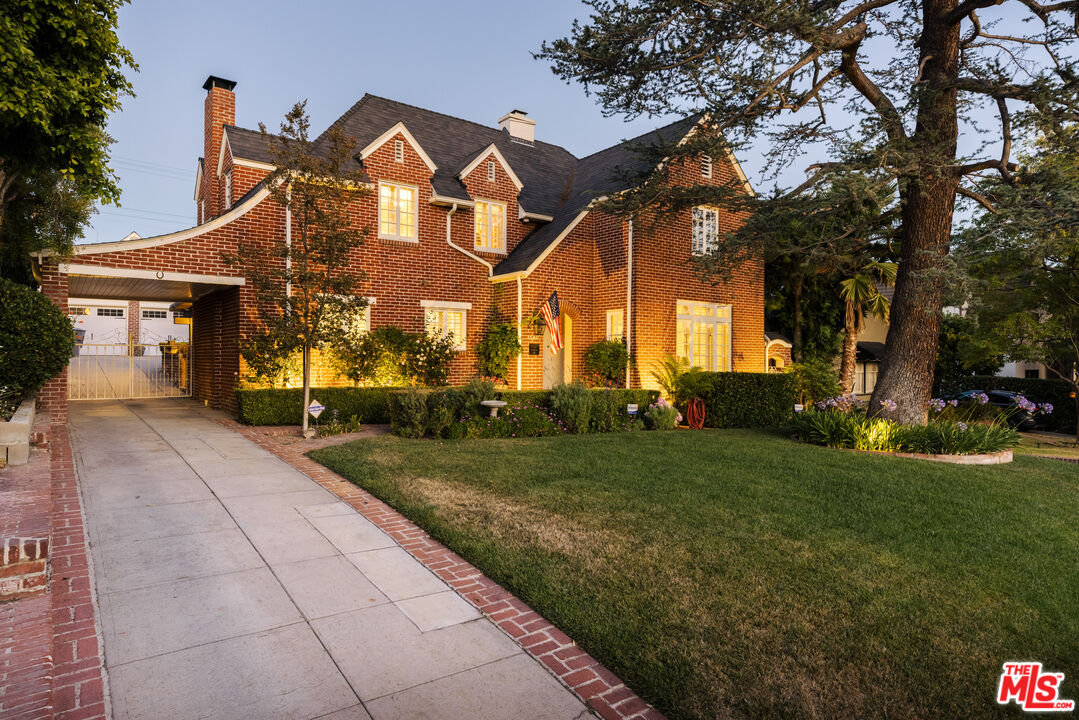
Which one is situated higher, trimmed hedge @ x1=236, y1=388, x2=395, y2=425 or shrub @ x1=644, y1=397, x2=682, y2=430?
trimmed hedge @ x1=236, y1=388, x2=395, y2=425

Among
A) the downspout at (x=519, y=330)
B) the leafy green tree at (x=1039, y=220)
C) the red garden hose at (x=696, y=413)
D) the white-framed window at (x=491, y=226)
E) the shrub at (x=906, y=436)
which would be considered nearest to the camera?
the leafy green tree at (x=1039, y=220)

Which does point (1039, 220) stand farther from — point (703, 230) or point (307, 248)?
point (307, 248)

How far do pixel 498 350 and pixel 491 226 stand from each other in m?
4.12

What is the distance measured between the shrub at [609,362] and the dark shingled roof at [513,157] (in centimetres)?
317

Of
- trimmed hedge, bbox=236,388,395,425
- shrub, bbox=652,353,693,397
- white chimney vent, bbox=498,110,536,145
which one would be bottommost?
trimmed hedge, bbox=236,388,395,425

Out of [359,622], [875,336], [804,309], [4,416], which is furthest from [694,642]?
[875,336]

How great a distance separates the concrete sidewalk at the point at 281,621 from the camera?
10.2ft

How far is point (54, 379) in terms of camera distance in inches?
441

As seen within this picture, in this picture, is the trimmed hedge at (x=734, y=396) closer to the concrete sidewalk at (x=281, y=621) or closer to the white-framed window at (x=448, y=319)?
the white-framed window at (x=448, y=319)

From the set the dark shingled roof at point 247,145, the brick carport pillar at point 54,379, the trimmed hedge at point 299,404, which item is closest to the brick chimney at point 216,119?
the dark shingled roof at point 247,145

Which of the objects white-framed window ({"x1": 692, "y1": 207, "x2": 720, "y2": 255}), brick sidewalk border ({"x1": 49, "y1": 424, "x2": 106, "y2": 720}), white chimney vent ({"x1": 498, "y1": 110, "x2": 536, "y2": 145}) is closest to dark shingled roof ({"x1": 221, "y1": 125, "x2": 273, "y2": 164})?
white chimney vent ({"x1": 498, "y1": 110, "x2": 536, "y2": 145})

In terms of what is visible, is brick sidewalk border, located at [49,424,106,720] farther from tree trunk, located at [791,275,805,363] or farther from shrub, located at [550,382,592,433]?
tree trunk, located at [791,275,805,363]

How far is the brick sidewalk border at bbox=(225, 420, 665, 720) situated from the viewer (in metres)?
3.14

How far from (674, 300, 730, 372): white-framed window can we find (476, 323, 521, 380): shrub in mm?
4769
